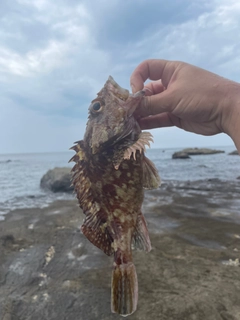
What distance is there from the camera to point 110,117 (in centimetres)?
342

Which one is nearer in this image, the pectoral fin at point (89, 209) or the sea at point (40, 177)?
the pectoral fin at point (89, 209)

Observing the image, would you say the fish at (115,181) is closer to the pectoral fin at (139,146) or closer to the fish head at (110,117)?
the fish head at (110,117)

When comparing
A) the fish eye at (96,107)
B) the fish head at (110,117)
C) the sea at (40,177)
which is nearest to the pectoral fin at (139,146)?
the fish head at (110,117)

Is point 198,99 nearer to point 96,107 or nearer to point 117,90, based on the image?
point 117,90

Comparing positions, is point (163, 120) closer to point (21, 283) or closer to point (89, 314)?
point (89, 314)

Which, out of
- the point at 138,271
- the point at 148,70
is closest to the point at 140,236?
the point at 148,70

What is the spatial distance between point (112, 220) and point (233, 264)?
4.53 meters

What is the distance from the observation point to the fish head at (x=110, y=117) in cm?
333

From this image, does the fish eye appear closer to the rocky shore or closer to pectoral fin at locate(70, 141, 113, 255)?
pectoral fin at locate(70, 141, 113, 255)

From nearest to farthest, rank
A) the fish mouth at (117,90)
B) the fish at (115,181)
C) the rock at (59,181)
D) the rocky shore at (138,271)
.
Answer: the fish at (115,181) < the fish mouth at (117,90) < the rocky shore at (138,271) < the rock at (59,181)

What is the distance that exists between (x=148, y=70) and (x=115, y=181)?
6.06 feet

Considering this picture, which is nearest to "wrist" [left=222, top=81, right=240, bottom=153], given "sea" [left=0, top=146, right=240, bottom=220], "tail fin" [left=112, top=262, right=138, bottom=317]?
"tail fin" [left=112, top=262, right=138, bottom=317]

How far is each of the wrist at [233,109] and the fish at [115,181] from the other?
1.15 metres

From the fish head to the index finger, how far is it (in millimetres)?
570
